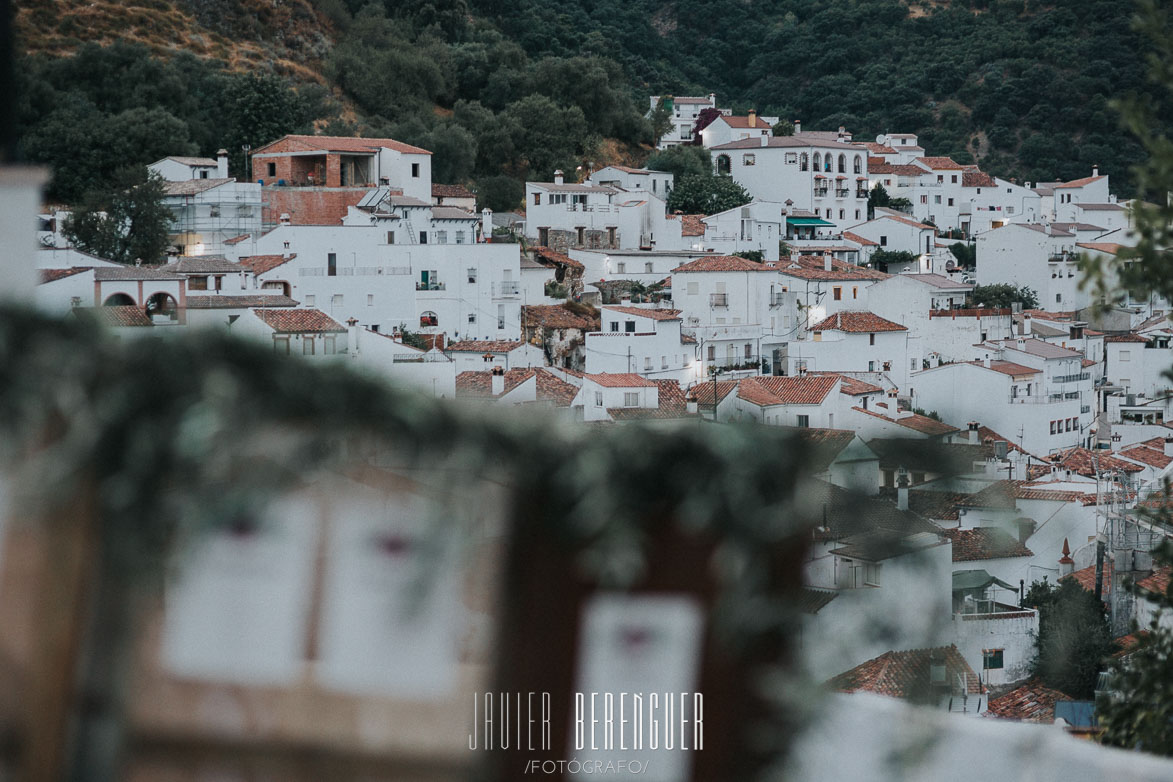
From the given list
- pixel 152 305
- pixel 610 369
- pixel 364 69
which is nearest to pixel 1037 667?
pixel 152 305

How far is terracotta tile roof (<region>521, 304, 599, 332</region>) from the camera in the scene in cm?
2644

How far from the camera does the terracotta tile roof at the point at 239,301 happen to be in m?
18.7

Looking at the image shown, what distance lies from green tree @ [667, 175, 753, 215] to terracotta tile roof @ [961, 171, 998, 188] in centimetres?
1096

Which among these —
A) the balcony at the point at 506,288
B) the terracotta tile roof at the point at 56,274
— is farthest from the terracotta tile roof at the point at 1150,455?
the terracotta tile roof at the point at 56,274

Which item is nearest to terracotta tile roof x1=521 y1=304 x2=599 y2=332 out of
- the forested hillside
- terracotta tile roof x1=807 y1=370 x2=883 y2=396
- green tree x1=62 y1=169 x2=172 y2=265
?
terracotta tile roof x1=807 y1=370 x2=883 y2=396

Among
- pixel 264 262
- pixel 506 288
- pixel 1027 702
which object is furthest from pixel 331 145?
pixel 1027 702

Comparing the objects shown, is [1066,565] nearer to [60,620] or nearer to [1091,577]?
[1091,577]

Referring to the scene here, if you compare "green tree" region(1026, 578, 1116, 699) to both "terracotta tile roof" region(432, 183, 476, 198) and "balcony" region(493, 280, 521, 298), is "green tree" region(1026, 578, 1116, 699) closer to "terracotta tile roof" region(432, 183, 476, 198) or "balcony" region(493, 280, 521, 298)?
"balcony" region(493, 280, 521, 298)

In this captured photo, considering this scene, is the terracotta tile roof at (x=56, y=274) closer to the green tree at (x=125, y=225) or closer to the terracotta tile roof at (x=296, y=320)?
the terracotta tile roof at (x=296, y=320)

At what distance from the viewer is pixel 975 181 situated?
45969 mm

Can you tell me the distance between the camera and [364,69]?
39.8m

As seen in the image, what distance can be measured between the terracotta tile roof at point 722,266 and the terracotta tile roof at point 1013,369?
516 centimetres

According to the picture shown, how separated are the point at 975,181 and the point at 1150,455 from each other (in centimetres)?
2723

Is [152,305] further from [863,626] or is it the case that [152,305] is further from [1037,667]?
[863,626]
